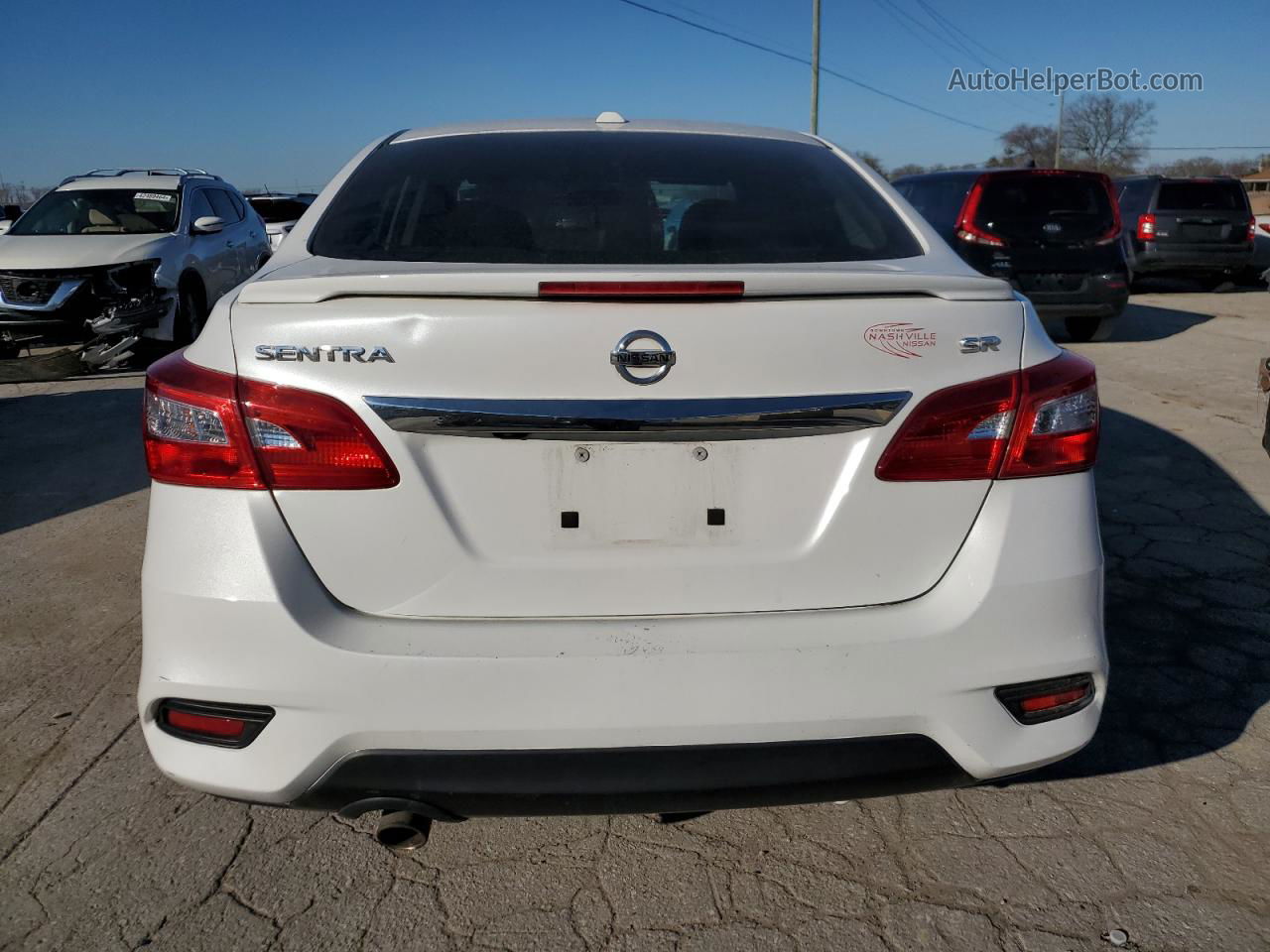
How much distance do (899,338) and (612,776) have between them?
0.92 metres

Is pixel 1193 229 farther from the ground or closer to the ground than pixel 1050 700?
closer to the ground

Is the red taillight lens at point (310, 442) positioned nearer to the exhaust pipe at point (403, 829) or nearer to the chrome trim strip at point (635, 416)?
the chrome trim strip at point (635, 416)

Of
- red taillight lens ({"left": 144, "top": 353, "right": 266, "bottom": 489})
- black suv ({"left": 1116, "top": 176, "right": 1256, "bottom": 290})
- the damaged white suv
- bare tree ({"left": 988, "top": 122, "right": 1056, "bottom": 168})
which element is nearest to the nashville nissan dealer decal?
red taillight lens ({"left": 144, "top": 353, "right": 266, "bottom": 489})

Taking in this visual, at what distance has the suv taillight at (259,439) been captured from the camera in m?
1.78

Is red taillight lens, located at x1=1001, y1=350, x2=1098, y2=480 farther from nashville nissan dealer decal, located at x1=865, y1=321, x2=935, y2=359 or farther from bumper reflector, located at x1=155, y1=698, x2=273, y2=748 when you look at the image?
bumper reflector, located at x1=155, y1=698, x2=273, y2=748

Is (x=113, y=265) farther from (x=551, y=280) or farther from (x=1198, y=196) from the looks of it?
(x=1198, y=196)

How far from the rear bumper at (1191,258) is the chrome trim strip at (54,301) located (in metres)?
13.6

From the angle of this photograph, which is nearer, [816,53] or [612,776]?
[612,776]

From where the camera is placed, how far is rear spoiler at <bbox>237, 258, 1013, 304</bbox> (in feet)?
5.92

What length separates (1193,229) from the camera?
14.8 meters

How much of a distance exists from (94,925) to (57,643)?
1.70 metres

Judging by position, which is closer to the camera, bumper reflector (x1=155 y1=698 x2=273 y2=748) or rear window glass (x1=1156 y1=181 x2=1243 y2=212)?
bumper reflector (x1=155 y1=698 x2=273 y2=748)

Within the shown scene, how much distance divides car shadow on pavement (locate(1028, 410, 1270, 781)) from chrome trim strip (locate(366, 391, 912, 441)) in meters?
1.42

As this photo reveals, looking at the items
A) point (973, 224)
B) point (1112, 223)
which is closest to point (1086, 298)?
point (1112, 223)
